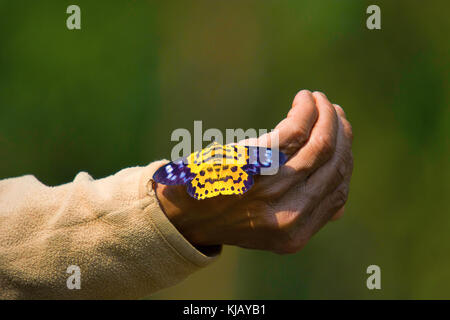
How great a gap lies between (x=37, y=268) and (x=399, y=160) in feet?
6.36

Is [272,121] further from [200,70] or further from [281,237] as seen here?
[281,237]

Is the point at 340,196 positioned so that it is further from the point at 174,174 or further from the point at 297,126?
the point at 174,174

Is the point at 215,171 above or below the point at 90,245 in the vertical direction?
above

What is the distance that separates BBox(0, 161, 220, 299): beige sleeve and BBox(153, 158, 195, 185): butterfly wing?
4 cm

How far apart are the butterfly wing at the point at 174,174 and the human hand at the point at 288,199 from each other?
4 cm

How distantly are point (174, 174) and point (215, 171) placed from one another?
0.23 feet

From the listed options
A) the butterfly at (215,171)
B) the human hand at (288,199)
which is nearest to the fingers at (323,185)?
the human hand at (288,199)

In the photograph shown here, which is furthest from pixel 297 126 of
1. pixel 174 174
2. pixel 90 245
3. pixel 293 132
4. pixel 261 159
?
pixel 90 245

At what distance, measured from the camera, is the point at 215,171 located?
2.76 feet

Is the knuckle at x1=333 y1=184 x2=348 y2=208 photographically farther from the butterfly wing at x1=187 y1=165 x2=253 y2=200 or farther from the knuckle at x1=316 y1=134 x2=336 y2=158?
the butterfly wing at x1=187 y1=165 x2=253 y2=200

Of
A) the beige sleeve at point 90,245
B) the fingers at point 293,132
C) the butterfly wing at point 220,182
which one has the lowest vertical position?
the beige sleeve at point 90,245

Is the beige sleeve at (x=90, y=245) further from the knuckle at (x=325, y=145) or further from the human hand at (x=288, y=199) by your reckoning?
the knuckle at (x=325, y=145)

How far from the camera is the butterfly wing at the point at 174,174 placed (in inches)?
32.7

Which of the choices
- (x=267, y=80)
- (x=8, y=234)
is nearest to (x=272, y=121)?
(x=267, y=80)
